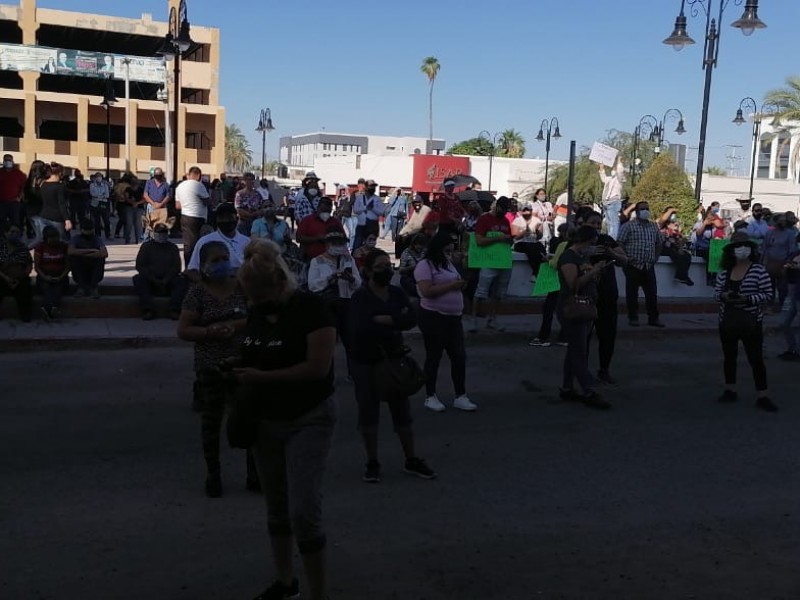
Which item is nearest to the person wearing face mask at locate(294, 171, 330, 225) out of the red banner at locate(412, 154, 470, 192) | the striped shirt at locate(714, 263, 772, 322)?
the striped shirt at locate(714, 263, 772, 322)

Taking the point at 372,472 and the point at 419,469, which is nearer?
the point at 372,472

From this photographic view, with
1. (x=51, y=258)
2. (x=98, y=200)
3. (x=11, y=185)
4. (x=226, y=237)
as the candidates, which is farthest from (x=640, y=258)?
(x=98, y=200)

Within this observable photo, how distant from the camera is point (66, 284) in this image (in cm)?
1097

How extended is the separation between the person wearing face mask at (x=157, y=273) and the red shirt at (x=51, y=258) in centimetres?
92

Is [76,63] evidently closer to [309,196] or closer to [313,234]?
[309,196]

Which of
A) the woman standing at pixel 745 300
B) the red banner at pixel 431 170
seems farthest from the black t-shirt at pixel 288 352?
the red banner at pixel 431 170

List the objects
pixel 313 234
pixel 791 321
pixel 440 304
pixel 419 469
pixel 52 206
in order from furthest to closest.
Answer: pixel 52 206, pixel 791 321, pixel 313 234, pixel 440 304, pixel 419 469

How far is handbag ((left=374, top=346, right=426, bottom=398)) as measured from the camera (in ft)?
18.5

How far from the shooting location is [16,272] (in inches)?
402

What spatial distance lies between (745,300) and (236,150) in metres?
92.1

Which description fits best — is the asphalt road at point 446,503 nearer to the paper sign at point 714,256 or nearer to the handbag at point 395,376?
the handbag at point 395,376

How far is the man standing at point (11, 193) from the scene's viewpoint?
13.5 meters

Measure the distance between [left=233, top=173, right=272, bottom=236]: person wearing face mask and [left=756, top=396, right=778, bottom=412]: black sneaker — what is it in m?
7.53

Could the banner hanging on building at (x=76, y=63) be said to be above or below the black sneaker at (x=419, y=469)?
above
